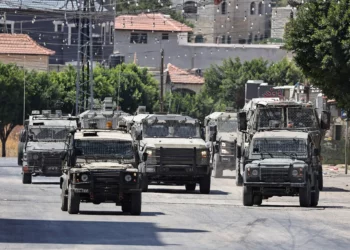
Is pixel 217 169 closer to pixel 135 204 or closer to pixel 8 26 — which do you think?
pixel 135 204

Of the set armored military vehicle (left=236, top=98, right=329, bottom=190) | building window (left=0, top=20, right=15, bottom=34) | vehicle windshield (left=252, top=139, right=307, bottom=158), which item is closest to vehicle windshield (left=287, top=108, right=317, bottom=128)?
armored military vehicle (left=236, top=98, right=329, bottom=190)

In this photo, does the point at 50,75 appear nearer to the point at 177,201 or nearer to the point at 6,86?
the point at 6,86

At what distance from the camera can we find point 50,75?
326 ft

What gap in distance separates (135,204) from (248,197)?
5.35 metres

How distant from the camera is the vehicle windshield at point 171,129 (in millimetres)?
41500

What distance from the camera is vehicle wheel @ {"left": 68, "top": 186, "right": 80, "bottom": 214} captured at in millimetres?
29484

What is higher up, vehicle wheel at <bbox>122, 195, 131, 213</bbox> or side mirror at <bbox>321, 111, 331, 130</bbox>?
side mirror at <bbox>321, 111, 331, 130</bbox>

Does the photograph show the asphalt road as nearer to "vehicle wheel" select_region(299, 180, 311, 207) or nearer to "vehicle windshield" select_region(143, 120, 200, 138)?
"vehicle wheel" select_region(299, 180, 311, 207)

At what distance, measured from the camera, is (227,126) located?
54.6 m

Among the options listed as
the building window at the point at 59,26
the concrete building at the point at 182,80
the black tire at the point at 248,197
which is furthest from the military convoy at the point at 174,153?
the concrete building at the point at 182,80

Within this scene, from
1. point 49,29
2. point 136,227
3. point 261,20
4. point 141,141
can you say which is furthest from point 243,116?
point 261,20

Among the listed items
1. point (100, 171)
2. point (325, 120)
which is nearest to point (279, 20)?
point (325, 120)

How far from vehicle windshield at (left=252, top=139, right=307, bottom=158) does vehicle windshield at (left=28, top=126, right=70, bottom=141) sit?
541 inches

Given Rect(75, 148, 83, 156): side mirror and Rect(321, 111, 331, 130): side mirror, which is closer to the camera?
Rect(75, 148, 83, 156): side mirror
